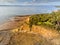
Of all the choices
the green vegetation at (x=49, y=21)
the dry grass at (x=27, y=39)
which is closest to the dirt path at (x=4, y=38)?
the dry grass at (x=27, y=39)

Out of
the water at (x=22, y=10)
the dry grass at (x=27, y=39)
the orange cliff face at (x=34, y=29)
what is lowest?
the dry grass at (x=27, y=39)

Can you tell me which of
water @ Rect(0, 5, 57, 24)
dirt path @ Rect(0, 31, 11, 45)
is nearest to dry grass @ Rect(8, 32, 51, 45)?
dirt path @ Rect(0, 31, 11, 45)

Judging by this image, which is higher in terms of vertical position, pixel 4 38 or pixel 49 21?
pixel 49 21

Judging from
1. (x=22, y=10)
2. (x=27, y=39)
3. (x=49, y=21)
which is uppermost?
(x=22, y=10)

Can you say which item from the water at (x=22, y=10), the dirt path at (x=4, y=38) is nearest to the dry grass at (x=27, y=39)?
the dirt path at (x=4, y=38)

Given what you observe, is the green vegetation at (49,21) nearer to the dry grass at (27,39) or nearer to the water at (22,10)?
the dry grass at (27,39)

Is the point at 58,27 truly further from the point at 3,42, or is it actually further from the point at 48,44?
the point at 3,42

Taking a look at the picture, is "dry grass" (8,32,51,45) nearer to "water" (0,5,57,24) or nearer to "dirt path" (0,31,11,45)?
"dirt path" (0,31,11,45)

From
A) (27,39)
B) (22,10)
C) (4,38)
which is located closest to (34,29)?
(27,39)

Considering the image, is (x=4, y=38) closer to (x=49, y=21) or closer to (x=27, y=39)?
(x=27, y=39)

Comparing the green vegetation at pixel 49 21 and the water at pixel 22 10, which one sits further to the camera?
the green vegetation at pixel 49 21

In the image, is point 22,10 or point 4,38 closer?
point 22,10

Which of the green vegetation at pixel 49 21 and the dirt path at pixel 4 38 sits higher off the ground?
the green vegetation at pixel 49 21

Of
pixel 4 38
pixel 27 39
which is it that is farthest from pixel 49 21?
pixel 4 38
